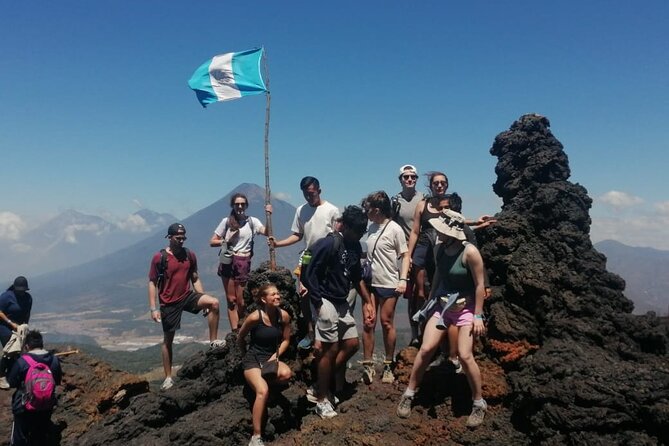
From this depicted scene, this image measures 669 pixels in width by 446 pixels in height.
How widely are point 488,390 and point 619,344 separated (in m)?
2.34

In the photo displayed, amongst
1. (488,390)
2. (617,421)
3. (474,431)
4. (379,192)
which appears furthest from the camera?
(379,192)

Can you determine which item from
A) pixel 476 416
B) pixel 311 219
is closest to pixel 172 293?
pixel 311 219

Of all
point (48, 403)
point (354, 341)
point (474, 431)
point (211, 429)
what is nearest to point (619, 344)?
point (474, 431)

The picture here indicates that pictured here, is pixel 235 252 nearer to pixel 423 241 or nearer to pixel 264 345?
pixel 264 345

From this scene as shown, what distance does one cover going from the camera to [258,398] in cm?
666

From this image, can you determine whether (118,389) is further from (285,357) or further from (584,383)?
(584,383)

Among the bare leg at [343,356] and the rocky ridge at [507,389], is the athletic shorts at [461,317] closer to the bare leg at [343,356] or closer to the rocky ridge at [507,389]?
the rocky ridge at [507,389]

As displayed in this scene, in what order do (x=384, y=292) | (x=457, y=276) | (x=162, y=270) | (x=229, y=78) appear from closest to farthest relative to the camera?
(x=457, y=276), (x=384, y=292), (x=162, y=270), (x=229, y=78)

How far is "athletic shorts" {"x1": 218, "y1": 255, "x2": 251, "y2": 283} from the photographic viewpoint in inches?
372

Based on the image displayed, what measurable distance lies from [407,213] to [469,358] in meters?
3.25

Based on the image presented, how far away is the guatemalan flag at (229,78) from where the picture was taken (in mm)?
11594

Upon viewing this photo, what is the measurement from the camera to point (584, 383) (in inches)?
226

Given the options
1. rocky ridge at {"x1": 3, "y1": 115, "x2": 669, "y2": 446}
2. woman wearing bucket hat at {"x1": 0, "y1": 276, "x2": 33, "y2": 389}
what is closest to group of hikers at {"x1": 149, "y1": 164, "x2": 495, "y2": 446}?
rocky ridge at {"x1": 3, "y1": 115, "x2": 669, "y2": 446}

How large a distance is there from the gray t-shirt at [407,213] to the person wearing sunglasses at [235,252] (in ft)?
11.6
